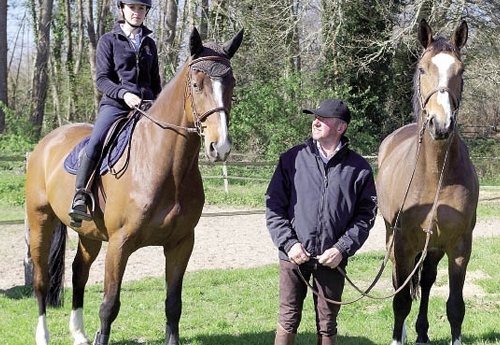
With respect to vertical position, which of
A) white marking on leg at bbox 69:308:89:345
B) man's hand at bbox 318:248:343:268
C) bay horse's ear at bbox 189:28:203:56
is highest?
bay horse's ear at bbox 189:28:203:56

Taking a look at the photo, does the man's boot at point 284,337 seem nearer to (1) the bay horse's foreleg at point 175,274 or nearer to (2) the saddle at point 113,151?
(1) the bay horse's foreleg at point 175,274

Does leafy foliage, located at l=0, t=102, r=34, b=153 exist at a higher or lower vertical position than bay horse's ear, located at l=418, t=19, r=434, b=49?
lower

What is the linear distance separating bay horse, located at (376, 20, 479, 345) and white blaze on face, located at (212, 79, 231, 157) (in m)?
1.44

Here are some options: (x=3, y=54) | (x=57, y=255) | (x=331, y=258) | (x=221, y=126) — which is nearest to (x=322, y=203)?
(x=331, y=258)

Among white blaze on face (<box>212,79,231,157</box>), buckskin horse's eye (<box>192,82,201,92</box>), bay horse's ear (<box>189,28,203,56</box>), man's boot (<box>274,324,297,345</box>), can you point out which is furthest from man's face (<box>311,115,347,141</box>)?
man's boot (<box>274,324,297,345</box>)

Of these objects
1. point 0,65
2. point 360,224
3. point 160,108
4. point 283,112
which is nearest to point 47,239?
point 160,108

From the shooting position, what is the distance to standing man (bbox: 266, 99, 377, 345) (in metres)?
3.46

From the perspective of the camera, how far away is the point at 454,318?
15.3 ft

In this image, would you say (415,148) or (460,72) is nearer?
(460,72)

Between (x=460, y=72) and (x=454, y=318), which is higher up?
(x=460, y=72)

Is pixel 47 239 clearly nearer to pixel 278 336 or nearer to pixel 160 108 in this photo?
pixel 160 108

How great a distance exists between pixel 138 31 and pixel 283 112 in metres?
14.4

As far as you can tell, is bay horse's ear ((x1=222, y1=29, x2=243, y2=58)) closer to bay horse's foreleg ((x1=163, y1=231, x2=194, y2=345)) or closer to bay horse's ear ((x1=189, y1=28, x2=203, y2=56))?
bay horse's ear ((x1=189, y1=28, x2=203, y2=56))

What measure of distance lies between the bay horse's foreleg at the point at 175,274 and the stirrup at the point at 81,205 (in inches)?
24.2
